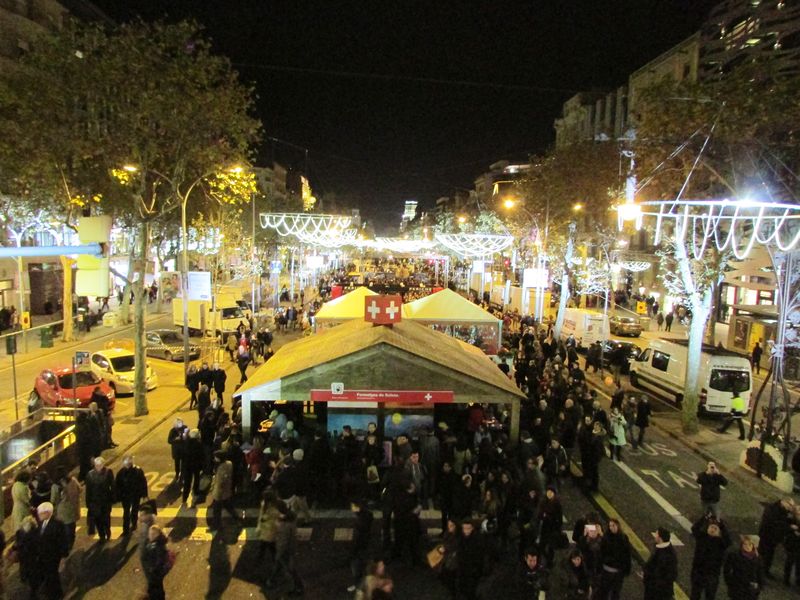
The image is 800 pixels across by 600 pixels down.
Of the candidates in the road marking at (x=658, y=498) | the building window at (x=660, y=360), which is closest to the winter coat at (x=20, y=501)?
the road marking at (x=658, y=498)

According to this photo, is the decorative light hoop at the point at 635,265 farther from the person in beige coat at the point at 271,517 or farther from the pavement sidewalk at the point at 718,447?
the person in beige coat at the point at 271,517

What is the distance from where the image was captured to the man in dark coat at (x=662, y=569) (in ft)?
23.4

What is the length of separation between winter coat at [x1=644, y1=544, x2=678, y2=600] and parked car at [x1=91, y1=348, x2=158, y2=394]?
1627cm

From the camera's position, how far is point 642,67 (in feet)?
164

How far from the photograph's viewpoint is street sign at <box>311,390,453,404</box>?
11.4m

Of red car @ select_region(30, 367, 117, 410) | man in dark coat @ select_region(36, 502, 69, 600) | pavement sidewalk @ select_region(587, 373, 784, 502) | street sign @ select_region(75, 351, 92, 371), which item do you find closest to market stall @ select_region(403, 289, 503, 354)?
pavement sidewalk @ select_region(587, 373, 784, 502)

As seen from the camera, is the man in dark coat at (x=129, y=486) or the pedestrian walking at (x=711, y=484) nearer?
the man in dark coat at (x=129, y=486)

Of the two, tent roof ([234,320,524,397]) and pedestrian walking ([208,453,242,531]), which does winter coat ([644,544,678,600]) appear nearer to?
tent roof ([234,320,524,397])

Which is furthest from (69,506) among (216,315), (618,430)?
(216,315)

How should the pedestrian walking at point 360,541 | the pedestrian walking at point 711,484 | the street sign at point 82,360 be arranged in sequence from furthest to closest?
the street sign at point 82,360 → the pedestrian walking at point 711,484 → the pedestrian walking at point 360,541

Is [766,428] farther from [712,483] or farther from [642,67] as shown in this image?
[642,67]

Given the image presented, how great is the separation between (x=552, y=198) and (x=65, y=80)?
23.0 metres

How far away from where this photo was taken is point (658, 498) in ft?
38.3

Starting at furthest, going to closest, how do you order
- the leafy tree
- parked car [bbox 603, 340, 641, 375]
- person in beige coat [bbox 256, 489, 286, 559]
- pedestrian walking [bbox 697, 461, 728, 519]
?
parked car [bbox 603, 340, 641, 375] < the leafy tree < pedestrian walking [bbox 697, 461, 728, 519] < person in beige coat [bbox 256, 489, 286, 559]
